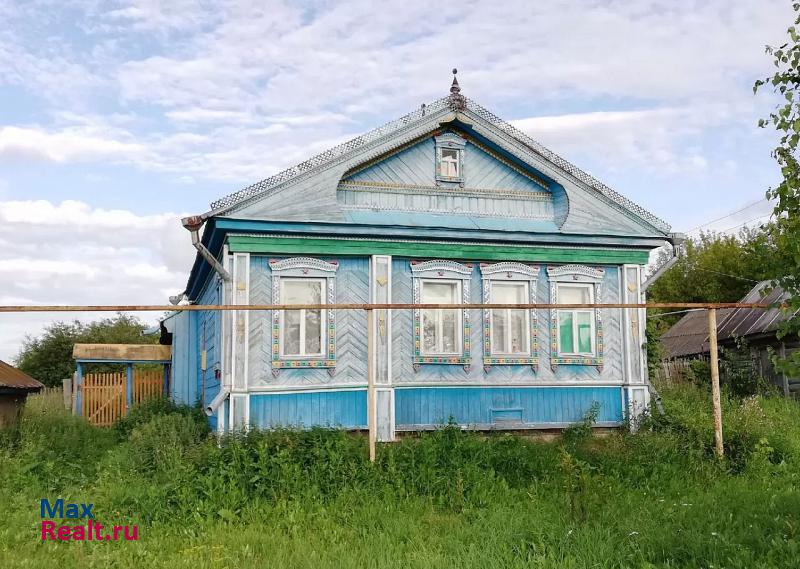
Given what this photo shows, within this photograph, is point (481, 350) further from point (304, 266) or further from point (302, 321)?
point (304, 266)

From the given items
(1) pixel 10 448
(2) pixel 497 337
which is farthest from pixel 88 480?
(2) pixel 497 337

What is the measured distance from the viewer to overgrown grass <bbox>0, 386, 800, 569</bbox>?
6.41 m

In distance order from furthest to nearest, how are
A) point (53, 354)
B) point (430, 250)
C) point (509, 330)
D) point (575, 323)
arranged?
point (53, 354) → point (575, 323) → point (509, 330) → point (430, 250)

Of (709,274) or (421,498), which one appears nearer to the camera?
(421,498)

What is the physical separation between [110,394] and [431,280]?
11.5 m

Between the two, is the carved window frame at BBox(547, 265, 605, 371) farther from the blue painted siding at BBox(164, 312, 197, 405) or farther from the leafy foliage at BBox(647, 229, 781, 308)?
the leafy foliage at BBox(647, 229, 781, 308)

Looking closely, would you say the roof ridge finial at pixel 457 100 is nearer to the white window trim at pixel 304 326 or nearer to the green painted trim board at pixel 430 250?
the green painted trim board at pixel 430 250

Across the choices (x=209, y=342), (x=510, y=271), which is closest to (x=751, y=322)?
(x=510, y=271)

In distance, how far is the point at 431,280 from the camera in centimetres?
1184

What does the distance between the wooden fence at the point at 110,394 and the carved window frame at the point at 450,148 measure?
10700 mm

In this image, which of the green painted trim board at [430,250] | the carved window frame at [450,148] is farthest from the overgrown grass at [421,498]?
the carved window frame at [450,148]

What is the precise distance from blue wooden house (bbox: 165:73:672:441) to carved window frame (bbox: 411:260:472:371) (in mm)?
22

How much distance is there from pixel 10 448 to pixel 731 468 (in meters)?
9.48

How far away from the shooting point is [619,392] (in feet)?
40.5
